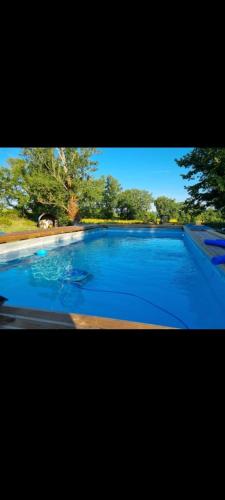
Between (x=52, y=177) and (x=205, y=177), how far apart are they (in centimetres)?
1015

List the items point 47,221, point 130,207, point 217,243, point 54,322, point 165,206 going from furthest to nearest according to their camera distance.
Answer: point 165,206 → point 130,207 → point 47,221 → point 217,243 → point 54,322

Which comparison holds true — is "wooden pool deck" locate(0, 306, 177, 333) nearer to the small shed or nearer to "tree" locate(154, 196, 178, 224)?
the small shed

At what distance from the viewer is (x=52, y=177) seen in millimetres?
15484

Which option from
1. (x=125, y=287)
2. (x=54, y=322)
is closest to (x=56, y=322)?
(x=54, y=322)

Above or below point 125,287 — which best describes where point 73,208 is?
above

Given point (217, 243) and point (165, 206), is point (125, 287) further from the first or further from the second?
point (165, 206)

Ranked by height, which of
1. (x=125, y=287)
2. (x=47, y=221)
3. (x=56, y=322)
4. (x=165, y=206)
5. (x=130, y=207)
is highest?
(x=165, y=206)

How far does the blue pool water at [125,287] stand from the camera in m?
4.46

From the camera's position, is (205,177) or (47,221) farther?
(47,221)

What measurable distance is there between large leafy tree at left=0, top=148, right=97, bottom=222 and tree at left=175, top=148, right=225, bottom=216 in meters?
6.90

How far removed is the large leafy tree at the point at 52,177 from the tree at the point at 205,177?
22.6ft
